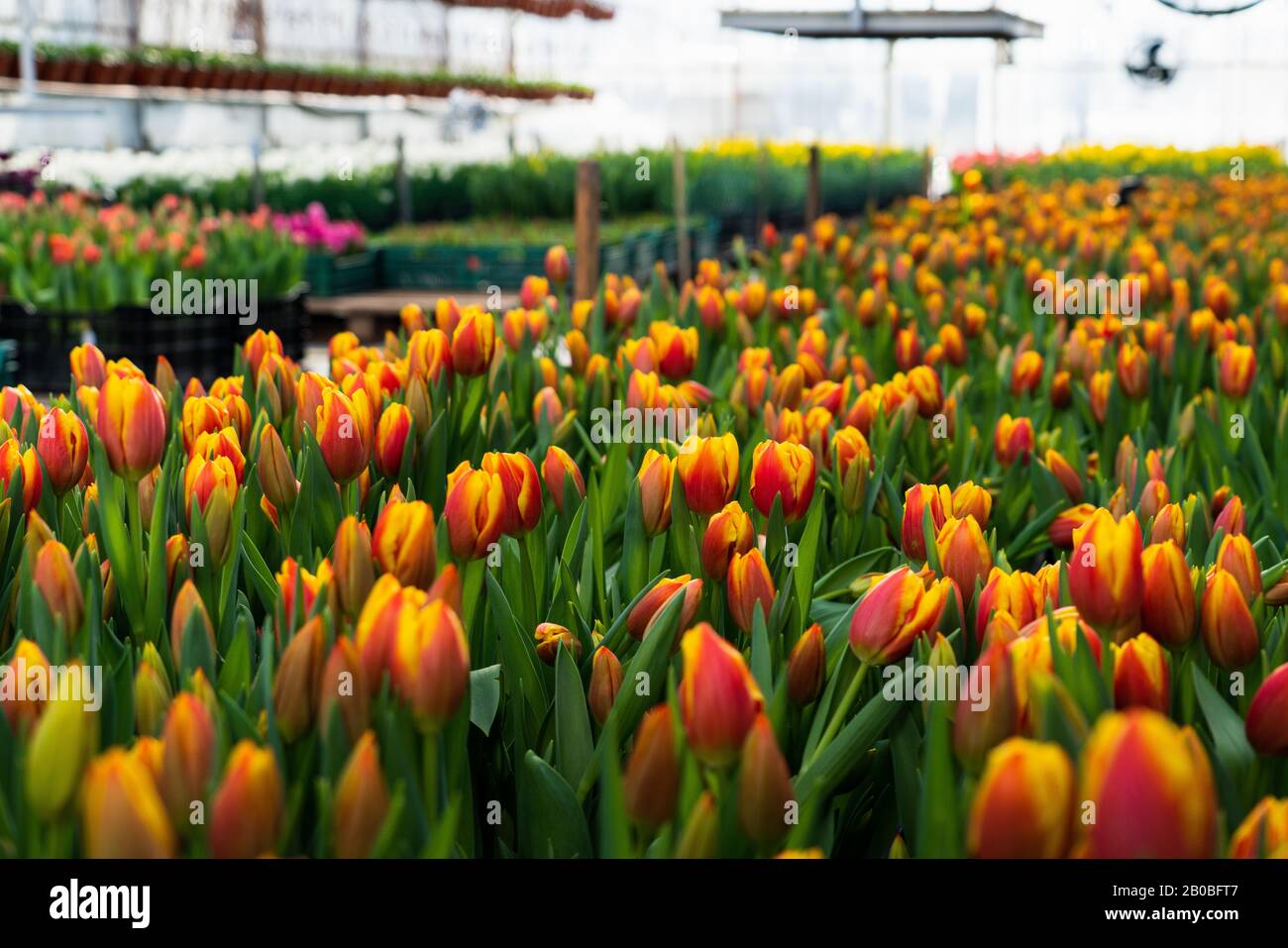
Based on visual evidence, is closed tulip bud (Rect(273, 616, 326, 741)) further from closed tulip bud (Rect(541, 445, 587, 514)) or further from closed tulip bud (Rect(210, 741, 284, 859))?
closed tulip bud (Rect(541, 445, 587, 514))

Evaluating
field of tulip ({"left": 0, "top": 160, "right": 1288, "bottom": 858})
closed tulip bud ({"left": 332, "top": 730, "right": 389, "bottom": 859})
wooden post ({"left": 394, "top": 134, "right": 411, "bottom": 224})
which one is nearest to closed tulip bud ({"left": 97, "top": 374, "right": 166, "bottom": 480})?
field of tulip ({"left": 0, "top": 160, "right": 1288, "bottom": 858})

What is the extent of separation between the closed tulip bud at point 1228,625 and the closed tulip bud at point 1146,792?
0.37 meters

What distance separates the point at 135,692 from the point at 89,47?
1472cm

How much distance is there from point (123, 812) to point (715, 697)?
0.28 m

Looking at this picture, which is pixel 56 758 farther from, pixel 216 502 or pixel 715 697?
pixel 216 502

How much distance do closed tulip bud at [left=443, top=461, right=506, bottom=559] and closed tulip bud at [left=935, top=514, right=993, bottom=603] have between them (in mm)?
318

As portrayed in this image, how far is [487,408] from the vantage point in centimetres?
186

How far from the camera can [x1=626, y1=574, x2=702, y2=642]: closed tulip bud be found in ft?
3.42

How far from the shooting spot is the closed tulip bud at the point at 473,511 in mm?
1090

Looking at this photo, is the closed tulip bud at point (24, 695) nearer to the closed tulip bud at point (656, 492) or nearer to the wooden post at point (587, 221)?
the closed tulip bud at point (656, 492)

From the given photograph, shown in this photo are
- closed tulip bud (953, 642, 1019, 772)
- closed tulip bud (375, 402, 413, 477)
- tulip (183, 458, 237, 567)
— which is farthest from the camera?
closed tulip bud (375, 402, 413, 477)

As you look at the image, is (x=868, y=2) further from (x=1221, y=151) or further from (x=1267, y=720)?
(x=1221, y=151)

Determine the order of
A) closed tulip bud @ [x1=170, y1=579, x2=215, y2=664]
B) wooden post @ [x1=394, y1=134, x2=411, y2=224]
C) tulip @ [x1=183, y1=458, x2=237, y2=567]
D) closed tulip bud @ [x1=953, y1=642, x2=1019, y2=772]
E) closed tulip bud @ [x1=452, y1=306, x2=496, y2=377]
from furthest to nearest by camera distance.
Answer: wooden post @ [x1=394, y1=134, x2=411, y2=224] < closed tulip bud @ [x1=452, y1=306, x2=496, y2=377] < tulip @ [x1=183, y1=458, x2=237, y2=567] < closed tulip bud @ [x1=170, y1=579, x2=215, y2=664] < closed tulip bud @ [x1=953, y1=642, x2=1019, y2=772]

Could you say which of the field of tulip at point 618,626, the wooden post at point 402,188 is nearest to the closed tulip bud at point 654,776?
the field of tulip at point 618,626
